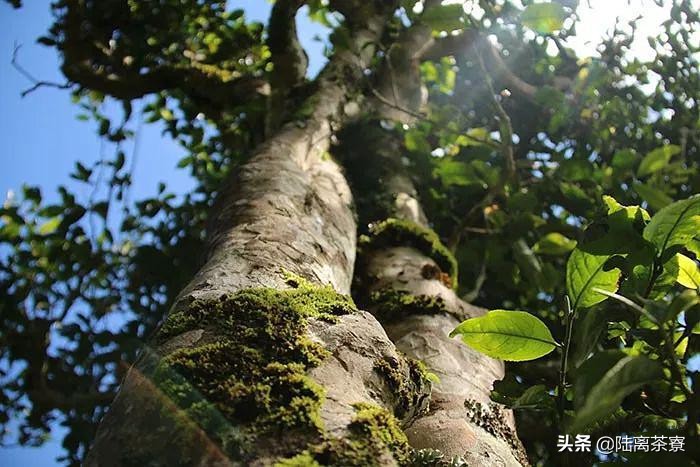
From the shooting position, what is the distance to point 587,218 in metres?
3.22

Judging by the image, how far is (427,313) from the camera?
1942mm

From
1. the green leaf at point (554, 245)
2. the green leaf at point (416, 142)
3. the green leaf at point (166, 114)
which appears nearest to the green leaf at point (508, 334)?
the green leaf at point (554, 245)

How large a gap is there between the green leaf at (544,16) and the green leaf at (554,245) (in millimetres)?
1085

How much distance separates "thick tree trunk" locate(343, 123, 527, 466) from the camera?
54.6 inches

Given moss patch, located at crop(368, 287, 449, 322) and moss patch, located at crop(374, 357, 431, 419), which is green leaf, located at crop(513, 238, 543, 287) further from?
moss patch, located at crop(374, 357, 431, 419)

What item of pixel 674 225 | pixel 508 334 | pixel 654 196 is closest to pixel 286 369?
pixel 508 334

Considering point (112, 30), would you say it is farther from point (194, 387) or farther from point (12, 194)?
point (194, 387)

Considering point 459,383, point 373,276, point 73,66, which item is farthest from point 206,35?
point 459,383

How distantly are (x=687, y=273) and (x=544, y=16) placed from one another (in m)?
1.50

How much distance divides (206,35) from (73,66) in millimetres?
1073

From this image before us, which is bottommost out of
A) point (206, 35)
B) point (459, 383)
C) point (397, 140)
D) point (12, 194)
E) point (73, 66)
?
point (459, 383)

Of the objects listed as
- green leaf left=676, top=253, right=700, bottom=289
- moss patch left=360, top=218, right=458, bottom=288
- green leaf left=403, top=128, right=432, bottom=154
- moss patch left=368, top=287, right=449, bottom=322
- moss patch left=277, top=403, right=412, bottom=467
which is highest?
green leaf left=403, top=128, right=432, bottom=154

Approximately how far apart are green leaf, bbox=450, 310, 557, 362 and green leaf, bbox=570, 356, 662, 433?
1.06 ft

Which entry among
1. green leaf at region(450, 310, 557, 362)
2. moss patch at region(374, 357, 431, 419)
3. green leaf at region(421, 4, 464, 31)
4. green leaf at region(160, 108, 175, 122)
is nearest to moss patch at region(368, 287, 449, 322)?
moss patch at region(374, 357, 431, 419)
